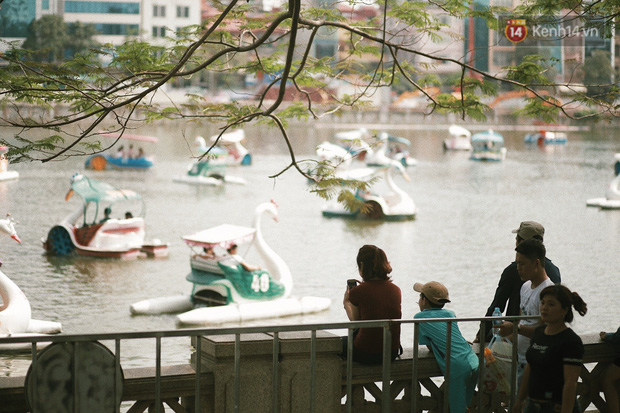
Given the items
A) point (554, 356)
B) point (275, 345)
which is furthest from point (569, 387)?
point (275, 345)

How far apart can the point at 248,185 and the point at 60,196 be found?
23.6 ft

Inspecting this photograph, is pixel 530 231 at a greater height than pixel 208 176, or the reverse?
pixel 208 176

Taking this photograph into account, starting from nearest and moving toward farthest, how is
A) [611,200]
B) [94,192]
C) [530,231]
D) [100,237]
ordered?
[530,231]
[100,237]
[94,192]
[611,200]

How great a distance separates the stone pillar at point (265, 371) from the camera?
13.4 feet

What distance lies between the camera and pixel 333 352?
4.29m

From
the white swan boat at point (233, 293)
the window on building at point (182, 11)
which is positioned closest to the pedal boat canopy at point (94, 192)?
the white swan boat at point (233, 293)

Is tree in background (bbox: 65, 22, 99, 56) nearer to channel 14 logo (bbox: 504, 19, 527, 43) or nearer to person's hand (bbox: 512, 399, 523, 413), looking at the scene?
channel 14 logo (bbox: 504, 19, 527, 43)

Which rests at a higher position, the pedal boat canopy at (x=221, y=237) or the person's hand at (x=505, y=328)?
the person's hand at (x=505, y=328)

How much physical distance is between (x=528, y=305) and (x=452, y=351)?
1.53 feet

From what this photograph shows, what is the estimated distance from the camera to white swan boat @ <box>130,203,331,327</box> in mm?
13117

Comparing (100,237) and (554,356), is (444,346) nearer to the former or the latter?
(554,356)

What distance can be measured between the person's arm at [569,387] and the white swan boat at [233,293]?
30.7 feet

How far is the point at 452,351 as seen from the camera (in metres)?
4.51

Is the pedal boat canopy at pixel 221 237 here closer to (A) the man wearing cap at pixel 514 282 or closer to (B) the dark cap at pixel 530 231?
(A) the man wearing cap at pixel 514 282
